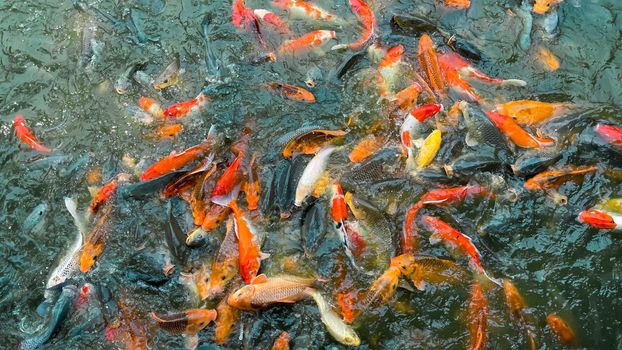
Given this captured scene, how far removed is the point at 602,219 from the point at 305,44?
3.64 metres

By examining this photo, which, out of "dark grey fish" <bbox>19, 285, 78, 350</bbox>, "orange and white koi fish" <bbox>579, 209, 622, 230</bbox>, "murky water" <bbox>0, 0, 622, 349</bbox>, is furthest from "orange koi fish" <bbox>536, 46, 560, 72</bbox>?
"dark grey fish" <bbox>19, 285, 78, 350</bbox>

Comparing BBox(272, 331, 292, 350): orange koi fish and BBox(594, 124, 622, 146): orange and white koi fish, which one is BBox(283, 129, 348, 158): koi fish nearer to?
BBox(272, 331, 292, 350): orange koi fish

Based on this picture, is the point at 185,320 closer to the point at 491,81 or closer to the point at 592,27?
the point at 491,81

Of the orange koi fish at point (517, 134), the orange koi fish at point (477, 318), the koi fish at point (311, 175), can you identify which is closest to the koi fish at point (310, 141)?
the koi fish at point (311, 175)

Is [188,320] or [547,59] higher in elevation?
[547,59]

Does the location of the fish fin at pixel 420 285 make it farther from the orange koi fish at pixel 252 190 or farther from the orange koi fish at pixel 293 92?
the orange koi fish at pixel 293 92

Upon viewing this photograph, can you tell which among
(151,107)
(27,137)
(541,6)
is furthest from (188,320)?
(541,6)

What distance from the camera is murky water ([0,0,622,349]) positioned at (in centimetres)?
457

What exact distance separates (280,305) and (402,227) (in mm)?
1345

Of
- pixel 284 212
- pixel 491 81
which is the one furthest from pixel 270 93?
pixel 491 81

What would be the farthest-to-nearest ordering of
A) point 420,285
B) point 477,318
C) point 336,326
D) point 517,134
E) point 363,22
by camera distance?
point 363,22 → point 517,134 → point 420,285 → point 477,318 → point 336,326

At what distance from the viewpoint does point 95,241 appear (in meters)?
5.02

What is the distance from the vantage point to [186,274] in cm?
484

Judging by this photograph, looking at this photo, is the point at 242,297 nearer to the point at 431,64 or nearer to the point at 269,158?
the point at 269,158
